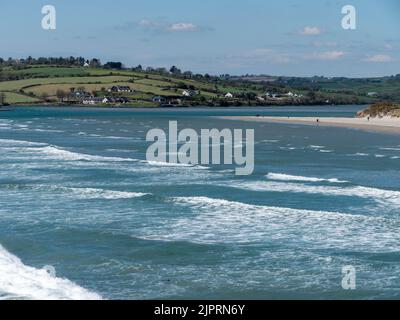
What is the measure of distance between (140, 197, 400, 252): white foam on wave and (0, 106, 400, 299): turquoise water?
0.03 m

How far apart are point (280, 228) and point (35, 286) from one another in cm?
796

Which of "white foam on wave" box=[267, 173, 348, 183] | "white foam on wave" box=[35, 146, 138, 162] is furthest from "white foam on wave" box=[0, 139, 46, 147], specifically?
"white foam on wave" box=[267, 173, 348, 183]

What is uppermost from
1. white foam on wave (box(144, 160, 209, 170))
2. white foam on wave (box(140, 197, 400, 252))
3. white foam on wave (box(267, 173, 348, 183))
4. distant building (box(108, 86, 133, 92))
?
distant building (box(108, 86, 133, 92))

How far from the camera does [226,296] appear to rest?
44.3ft

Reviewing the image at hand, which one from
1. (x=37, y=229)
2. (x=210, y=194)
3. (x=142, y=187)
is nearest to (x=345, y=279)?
(x=37, y=229)

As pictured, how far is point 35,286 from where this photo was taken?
45.9 ft

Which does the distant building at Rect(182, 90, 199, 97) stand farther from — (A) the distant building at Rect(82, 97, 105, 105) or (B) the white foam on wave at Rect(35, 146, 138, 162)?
(B) the white foam on wave at Rect(35, 146, 138, 162)

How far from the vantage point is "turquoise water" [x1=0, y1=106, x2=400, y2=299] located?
14242mm

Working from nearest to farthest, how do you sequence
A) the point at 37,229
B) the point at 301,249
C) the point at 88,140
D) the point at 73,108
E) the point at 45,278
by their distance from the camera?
the point at 45,278
the point at 301,249
the point at 37,229
the point at 88,140
the point at 73,108

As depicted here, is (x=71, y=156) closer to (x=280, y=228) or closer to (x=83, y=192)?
(x=83, y=192)

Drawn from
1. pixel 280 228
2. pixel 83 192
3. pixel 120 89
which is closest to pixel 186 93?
pixel 120 89

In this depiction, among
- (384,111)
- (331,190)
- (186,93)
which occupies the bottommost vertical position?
A: (331,190)

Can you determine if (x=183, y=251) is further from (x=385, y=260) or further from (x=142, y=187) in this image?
(x=142, y=187)
